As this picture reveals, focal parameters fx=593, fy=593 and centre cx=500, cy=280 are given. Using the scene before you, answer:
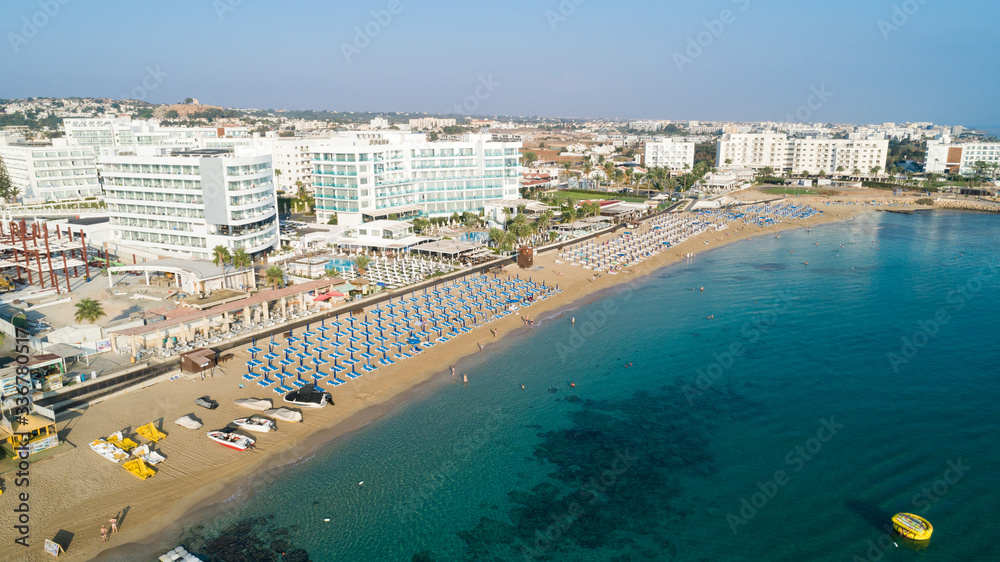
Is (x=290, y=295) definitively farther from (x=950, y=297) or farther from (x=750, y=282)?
(x=950, y=297)

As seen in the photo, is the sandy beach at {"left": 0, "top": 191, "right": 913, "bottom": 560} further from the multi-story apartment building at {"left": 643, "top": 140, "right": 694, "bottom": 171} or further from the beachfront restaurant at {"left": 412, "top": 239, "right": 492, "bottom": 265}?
the multi-story apartment building at {"left": 643, "top": 140, "right": 694, "bottom": 171}

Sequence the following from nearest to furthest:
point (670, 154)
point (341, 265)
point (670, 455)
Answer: point (670, 455), point (341, 265), point (670, 154)

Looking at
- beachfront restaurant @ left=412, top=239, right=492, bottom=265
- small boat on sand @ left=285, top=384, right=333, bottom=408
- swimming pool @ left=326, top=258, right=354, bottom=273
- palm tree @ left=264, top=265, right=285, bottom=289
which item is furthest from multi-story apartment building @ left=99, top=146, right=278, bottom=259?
small boat on sand @ left=285, top=384, right=333, bottom=408

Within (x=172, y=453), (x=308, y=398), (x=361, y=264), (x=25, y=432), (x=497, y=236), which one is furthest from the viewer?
(x=497, y=236)

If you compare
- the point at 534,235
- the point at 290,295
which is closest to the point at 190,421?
the point at 290,295

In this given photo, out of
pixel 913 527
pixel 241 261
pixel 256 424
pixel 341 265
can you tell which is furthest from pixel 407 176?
pixel 913 527

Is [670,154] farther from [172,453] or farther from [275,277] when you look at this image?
[172,453]

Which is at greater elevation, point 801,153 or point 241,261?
point 801,153
